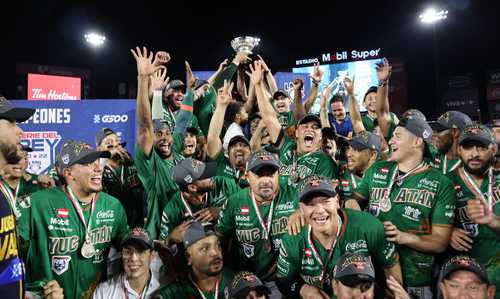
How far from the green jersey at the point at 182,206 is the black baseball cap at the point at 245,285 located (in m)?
0.94

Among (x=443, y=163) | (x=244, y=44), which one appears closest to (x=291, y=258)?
(x=443, y=163)

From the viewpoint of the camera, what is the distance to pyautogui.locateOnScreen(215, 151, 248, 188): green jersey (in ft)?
18.3

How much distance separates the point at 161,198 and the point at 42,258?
5.41 feet

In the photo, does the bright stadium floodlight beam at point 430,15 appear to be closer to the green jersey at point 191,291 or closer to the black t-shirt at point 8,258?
the green jersey at point 191,291

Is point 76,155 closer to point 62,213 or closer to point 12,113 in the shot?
point 62,213

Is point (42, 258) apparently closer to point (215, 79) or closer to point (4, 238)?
point (4, 238)

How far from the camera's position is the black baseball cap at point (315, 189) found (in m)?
3.51

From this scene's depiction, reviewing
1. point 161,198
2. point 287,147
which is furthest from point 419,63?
point 161,198

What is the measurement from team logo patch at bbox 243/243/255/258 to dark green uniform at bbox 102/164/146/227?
1.96 meters

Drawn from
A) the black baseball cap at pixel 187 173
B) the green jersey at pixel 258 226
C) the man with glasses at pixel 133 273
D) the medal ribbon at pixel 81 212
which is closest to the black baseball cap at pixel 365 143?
the green jersey at pixel 258 226

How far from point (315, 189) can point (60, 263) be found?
7.38 ft

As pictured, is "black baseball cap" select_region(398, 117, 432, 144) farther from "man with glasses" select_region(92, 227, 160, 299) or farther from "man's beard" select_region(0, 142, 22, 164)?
"man's beard" select_region(0, 142, 22, 164)

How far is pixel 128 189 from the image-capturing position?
557 centimetres

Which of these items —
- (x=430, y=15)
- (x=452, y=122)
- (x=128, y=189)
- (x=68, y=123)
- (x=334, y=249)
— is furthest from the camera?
(x=430, y=15)
